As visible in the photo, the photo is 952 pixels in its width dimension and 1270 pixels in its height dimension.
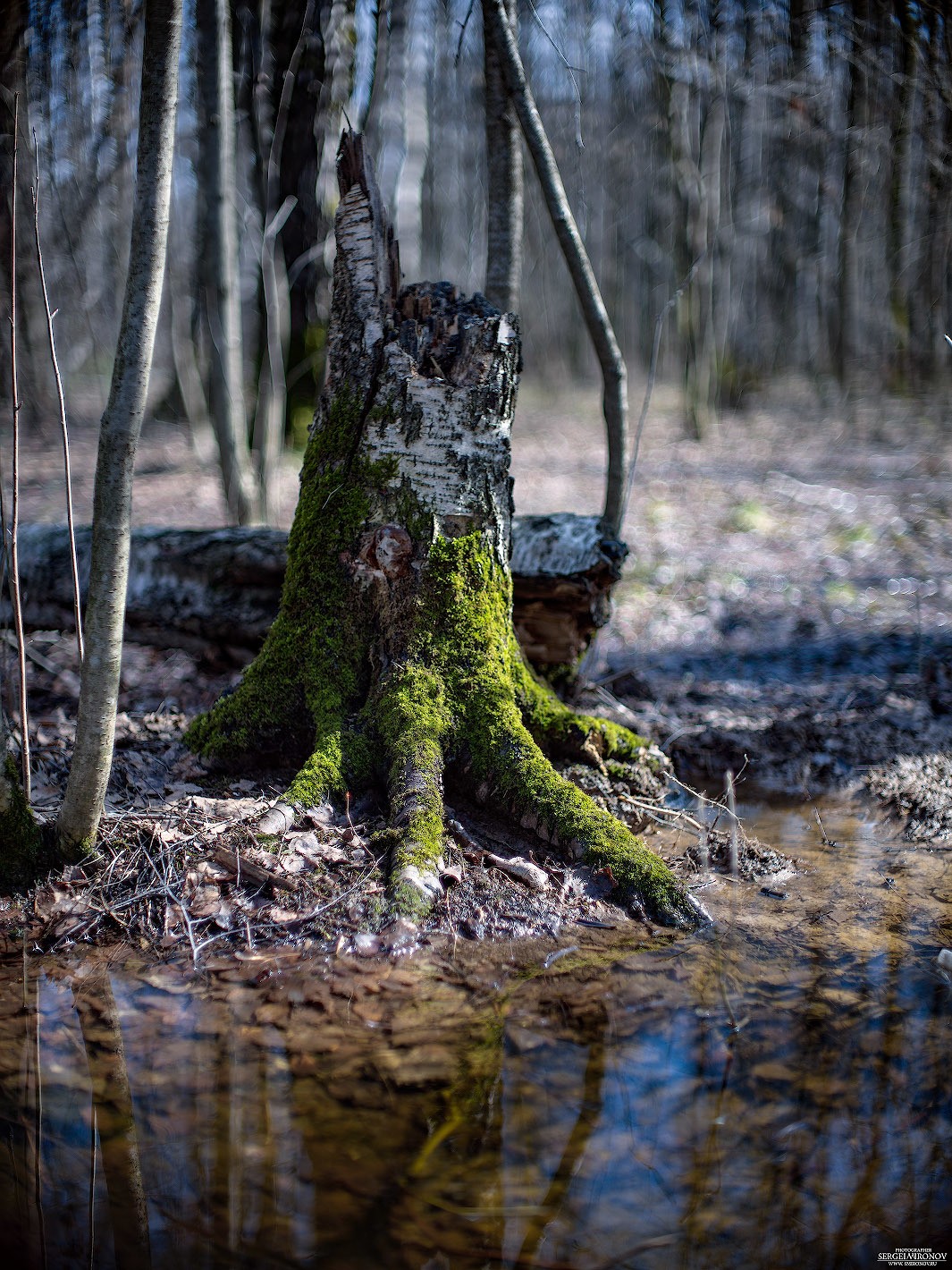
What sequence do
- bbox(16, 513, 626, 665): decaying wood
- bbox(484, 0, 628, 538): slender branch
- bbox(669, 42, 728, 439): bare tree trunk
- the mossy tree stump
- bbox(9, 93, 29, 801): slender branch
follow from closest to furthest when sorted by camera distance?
bbox(9, 93, 29, 801): slender branch
the mossy tree stump
bbox(484, 0, 628, 538): slender branch
bbox(16, 513, 626, 665): decaying wood
bbox(669, 42, 728, 439): bare tree trunk

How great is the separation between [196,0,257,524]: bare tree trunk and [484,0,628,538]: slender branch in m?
3.47

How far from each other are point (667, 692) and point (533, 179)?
1100 centimetres

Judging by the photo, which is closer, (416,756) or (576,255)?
(416,756)

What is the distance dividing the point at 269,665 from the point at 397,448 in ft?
3.80

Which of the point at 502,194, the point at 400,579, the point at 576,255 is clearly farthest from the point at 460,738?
the point at 502,194

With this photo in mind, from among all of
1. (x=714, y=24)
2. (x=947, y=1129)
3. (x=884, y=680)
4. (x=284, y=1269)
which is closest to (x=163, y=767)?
(x=284, y=1269)

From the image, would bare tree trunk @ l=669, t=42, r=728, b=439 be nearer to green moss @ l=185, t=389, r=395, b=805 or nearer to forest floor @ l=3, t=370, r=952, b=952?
forest floor @ l=3, t=370, r=952, b=952

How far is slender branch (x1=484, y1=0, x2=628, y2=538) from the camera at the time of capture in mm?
4457

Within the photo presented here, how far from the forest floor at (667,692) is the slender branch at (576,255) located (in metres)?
1.43

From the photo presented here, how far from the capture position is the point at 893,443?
13.6 meters

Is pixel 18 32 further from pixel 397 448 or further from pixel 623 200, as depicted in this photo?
pixel 623 200

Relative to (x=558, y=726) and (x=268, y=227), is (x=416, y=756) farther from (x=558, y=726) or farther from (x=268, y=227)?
(x=268, y=227)

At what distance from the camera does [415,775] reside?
10.9ft

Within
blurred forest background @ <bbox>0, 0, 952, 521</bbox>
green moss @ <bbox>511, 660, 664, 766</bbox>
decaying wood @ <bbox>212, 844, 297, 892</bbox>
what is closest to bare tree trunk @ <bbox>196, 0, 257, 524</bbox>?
blurred forest background @ <bbox>0, 0, 952, 521</bbox>
